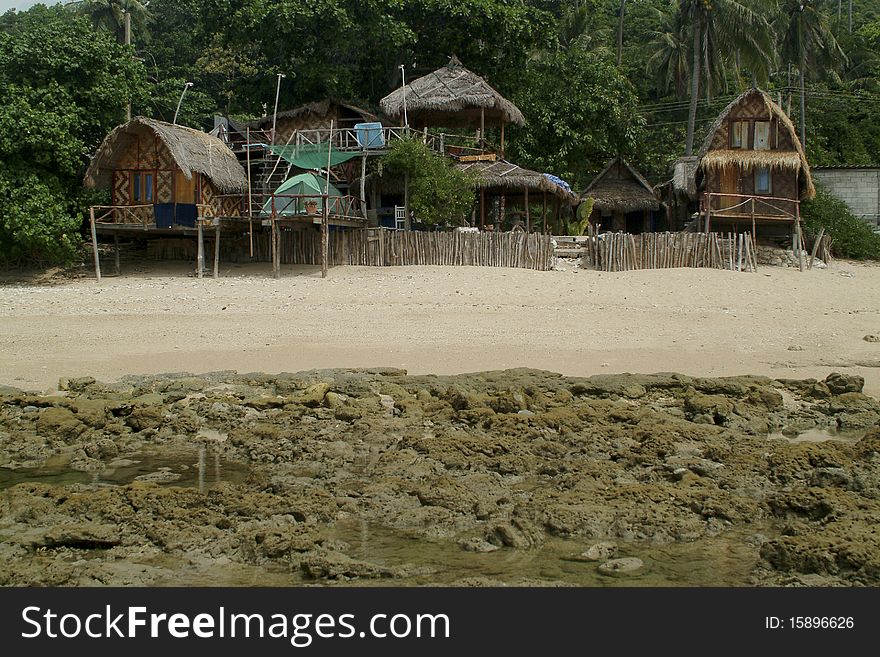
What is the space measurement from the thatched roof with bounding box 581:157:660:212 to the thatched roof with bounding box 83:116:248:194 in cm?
1161

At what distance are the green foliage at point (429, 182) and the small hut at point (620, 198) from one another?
6129 mm

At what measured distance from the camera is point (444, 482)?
26.2 ft

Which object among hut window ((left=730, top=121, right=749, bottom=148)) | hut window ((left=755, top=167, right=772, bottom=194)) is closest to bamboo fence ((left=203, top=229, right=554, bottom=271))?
hut window ((left=730, top=121, right=749, bottom=148))

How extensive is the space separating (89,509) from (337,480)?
202cm

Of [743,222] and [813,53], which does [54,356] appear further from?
[813,53]

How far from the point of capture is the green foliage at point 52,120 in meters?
22.6

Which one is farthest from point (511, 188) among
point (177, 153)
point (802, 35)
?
point (802, 35)

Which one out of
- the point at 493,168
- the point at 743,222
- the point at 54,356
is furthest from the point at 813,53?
the point at 54,356

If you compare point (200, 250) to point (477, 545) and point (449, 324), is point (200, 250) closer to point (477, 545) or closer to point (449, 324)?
point (449, 324)

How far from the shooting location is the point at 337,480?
848cm

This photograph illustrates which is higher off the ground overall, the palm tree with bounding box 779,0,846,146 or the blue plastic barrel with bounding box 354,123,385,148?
the palm tree with bounding box 779,0,846,146

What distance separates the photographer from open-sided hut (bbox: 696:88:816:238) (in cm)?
2664

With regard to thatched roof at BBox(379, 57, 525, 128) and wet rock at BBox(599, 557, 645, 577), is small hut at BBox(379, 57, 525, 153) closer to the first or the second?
thatched roof at BBox(379, 57, 525, 128)

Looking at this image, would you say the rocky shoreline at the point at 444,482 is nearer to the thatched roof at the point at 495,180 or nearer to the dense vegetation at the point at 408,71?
the dense vegetation at the point at 408,71
